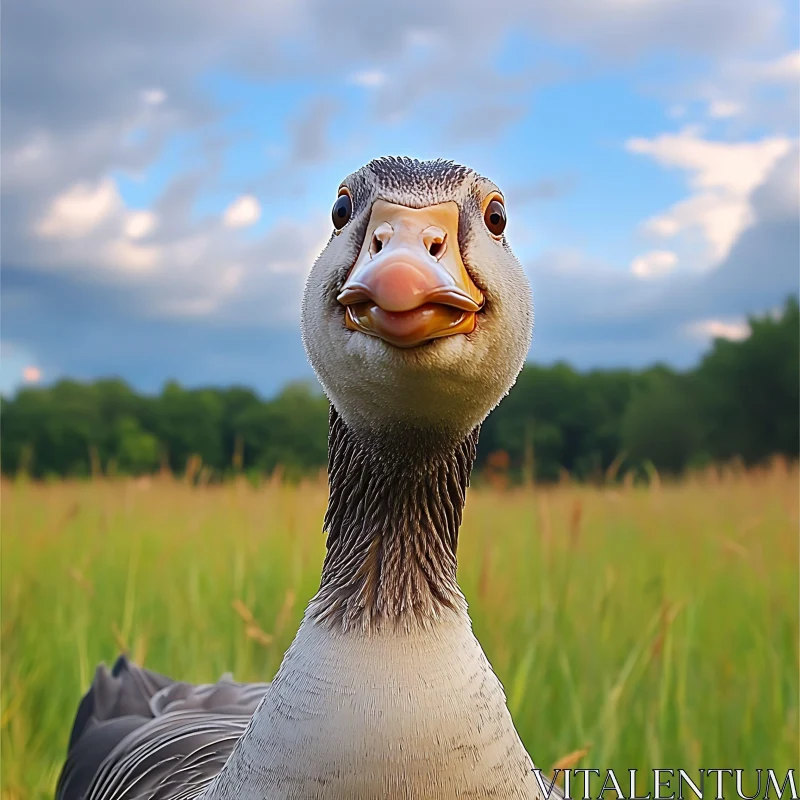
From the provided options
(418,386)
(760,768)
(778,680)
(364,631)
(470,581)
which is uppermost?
(418,386)

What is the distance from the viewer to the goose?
1396 mm

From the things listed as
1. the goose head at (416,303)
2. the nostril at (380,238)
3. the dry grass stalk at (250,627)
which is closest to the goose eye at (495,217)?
the goose head at (416,303)

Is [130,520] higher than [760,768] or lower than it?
higher

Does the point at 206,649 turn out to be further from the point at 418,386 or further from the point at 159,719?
the point at 418,386

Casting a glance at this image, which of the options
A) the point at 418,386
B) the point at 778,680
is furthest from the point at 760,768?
the point at 418,386

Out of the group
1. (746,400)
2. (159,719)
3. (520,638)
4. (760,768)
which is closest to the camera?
(159,719)

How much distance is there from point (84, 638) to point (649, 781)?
2.63 m

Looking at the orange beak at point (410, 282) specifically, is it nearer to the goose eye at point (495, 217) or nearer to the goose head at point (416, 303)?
the goose head at point (416, 303)

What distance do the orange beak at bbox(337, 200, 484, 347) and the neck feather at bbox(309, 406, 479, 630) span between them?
0.32 m

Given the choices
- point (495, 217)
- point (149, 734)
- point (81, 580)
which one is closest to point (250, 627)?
point (149, 734)

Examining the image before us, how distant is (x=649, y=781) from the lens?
2.62m

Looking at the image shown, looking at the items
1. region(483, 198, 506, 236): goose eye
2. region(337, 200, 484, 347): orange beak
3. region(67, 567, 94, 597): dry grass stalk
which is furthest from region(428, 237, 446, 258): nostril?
region(67, 567, 94, 597): dry grass stalk

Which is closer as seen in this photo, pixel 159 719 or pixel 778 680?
pixel 159 719

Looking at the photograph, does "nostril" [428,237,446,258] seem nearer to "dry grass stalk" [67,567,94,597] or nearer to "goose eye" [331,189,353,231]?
"goose eye" [331,189,353,231]
